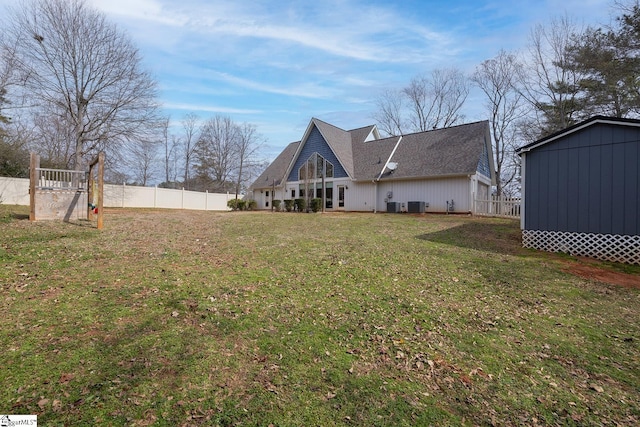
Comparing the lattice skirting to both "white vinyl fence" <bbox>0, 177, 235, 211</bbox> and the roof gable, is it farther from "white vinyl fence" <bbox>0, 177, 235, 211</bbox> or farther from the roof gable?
"white vinyl fence" <bbox>0, 177, 235, 211</bbox>

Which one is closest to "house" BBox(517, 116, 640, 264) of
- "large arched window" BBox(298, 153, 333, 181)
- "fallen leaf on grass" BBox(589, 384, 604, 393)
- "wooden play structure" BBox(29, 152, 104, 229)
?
"fallen leaf on grass" BBox(589, 384, 604, 393)

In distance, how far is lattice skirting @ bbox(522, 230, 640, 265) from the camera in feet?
25.2

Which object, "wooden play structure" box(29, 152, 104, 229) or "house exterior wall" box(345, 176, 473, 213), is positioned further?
"house exterior wall" box(345, 176, 473, 213)

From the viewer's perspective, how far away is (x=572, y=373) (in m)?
3.16

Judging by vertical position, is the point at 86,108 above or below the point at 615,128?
above

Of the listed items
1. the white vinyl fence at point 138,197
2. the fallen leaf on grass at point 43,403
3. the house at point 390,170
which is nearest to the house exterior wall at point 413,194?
the house at point 390,170

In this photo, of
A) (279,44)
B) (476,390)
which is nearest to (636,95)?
(279,44)

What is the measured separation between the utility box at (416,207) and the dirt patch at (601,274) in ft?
35.3

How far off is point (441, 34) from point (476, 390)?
44.4ft

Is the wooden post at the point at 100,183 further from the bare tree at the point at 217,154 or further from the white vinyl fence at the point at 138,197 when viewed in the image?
the bare tree at the point at 217,154

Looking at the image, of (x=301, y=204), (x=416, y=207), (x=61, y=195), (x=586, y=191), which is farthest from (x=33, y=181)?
(x=416, y=207)

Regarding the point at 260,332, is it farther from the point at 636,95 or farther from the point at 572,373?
the point at 636,95

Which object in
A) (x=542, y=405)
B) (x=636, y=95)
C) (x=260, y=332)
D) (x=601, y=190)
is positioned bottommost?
(x=542, y=405)

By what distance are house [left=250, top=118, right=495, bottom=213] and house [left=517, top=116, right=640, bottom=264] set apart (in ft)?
25.9
